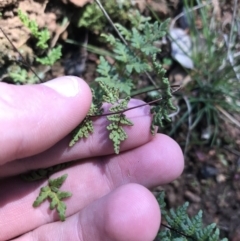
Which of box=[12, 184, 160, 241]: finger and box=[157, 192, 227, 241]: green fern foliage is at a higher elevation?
box=[12, 184, 160, 241]: finger

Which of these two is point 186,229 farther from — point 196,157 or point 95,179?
point 196,157

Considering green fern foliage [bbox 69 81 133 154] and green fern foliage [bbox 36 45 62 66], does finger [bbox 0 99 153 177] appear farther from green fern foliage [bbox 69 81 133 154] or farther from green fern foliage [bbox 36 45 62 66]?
green fern foliage [bbox 36 45 62 66]

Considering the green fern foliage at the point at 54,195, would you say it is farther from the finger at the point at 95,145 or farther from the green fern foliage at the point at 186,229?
the green fern foliage at the point at 186,229

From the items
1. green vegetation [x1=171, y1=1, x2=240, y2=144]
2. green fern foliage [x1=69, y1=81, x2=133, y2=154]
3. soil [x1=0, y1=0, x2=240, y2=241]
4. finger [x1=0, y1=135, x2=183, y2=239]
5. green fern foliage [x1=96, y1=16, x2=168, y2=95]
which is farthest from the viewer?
green vegetation [x1=171, y1=1, x2=240, y2=144]

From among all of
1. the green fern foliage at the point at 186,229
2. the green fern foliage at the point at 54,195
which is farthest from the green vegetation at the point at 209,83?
the green fern foliage at the point at 54,195

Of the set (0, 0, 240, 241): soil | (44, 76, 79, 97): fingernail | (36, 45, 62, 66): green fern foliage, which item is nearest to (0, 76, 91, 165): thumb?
(44, 76, 79, 97): fingernail

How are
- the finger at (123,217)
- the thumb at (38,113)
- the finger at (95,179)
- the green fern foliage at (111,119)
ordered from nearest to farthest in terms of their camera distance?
the thumb at (38,113)
the finger at (123,217)
the green fern foliage at (111,119)
the finger at (95,179)

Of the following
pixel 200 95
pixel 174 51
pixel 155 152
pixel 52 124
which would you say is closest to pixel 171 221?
pixel 155 152

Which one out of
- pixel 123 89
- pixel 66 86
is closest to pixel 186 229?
pixel 123 89
